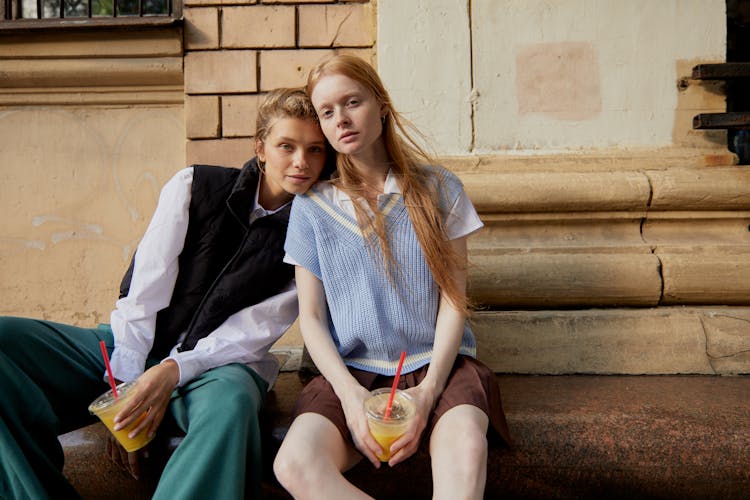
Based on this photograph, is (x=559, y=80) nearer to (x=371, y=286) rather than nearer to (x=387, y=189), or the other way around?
(x=387, y=189)

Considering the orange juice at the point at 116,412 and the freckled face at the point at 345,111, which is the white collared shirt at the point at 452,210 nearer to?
the freckled face at the point at 345,111

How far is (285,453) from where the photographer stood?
150 cm

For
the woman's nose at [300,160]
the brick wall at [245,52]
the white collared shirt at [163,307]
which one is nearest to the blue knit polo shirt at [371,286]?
the woman's nose at [300,160]

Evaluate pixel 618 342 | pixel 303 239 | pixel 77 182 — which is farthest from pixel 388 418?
pixel 77 182

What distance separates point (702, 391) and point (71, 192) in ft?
9.71

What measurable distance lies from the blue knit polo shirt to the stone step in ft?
1.01

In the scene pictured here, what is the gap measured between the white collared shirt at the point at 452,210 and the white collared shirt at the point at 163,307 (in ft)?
0.78

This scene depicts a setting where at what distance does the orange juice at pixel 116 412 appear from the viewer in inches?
60.8

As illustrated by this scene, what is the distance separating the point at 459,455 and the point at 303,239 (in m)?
0.80

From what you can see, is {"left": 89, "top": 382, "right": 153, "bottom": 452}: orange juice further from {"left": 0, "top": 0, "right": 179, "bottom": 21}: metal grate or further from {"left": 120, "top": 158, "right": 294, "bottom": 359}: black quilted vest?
{"left": 0, "top": 0, "right": 179, "bottom": 21}: metal grate

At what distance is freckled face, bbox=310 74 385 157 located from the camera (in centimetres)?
185

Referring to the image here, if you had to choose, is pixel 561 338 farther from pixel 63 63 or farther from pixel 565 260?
pixel 63 63

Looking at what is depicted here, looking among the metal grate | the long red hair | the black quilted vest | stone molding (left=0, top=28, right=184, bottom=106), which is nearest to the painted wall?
the long red hair

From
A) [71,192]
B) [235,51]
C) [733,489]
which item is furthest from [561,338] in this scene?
[71,192]
